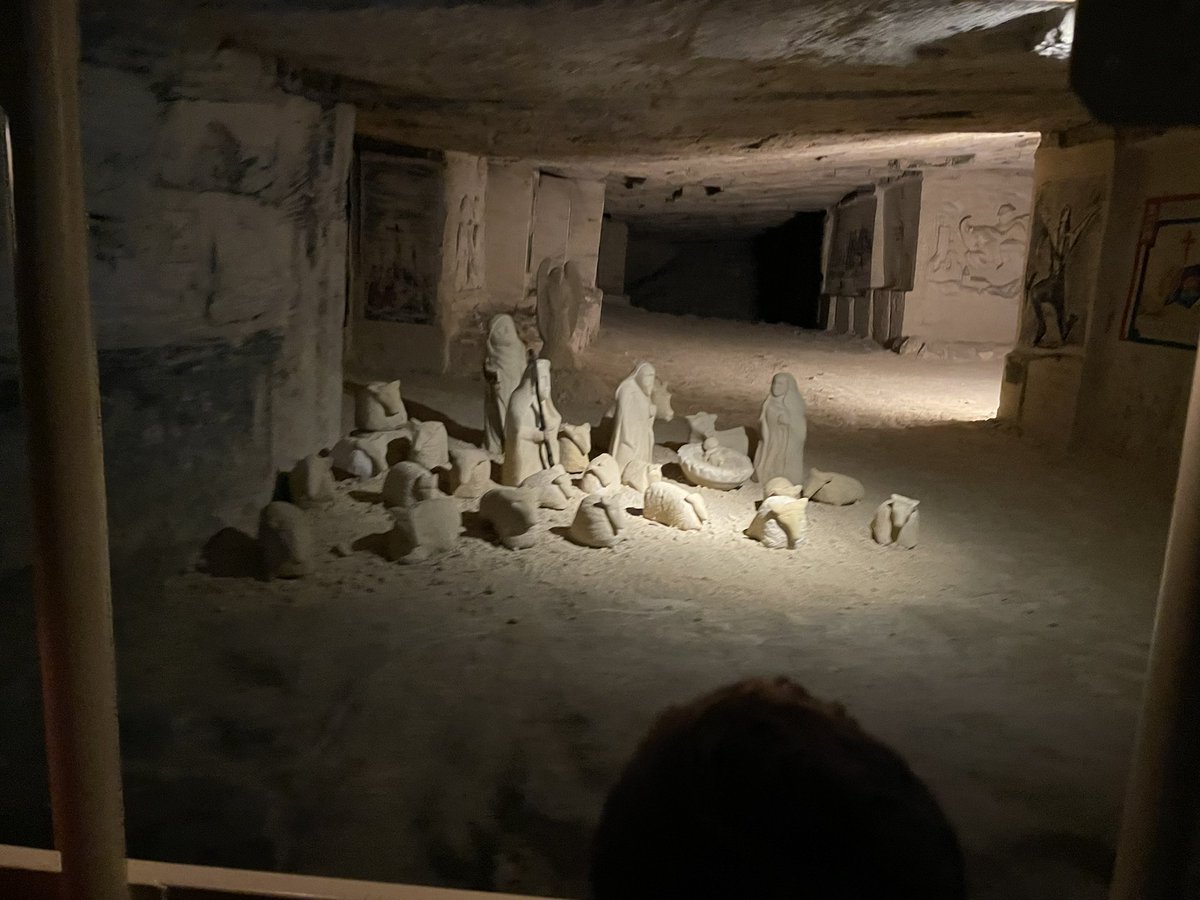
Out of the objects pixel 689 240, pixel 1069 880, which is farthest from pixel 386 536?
pixel 689 240

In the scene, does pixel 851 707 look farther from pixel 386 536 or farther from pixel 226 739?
pixel 386 536

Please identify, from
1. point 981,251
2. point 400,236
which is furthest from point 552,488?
point 981,251

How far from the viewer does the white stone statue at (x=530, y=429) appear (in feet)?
17.9

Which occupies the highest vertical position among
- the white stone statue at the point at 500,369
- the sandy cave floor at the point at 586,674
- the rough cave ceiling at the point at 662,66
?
the rough cave ceiling at the point at 662,66

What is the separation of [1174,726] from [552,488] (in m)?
4.05

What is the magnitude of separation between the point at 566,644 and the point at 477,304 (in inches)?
254

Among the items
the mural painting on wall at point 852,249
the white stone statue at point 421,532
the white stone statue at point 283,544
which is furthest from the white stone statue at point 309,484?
the mural painting on wall at point 852,249

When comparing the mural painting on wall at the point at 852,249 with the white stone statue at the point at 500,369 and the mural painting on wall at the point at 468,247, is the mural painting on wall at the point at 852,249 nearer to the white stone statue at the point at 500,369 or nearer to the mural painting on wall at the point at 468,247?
the mural painting on wall at the point at 468,247

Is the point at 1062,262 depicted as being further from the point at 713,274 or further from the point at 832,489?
the point at 713,274

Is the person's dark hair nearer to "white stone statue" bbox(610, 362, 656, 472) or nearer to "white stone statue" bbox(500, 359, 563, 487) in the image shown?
"white stone statue" bbox(500, 359, 563, 487)

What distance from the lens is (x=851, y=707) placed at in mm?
3018

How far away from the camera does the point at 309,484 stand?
5.01 metres

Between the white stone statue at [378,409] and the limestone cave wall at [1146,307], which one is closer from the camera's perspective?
the limestone cave wall at [1146,307]

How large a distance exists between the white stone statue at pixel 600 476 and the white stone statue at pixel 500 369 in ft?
2.60
